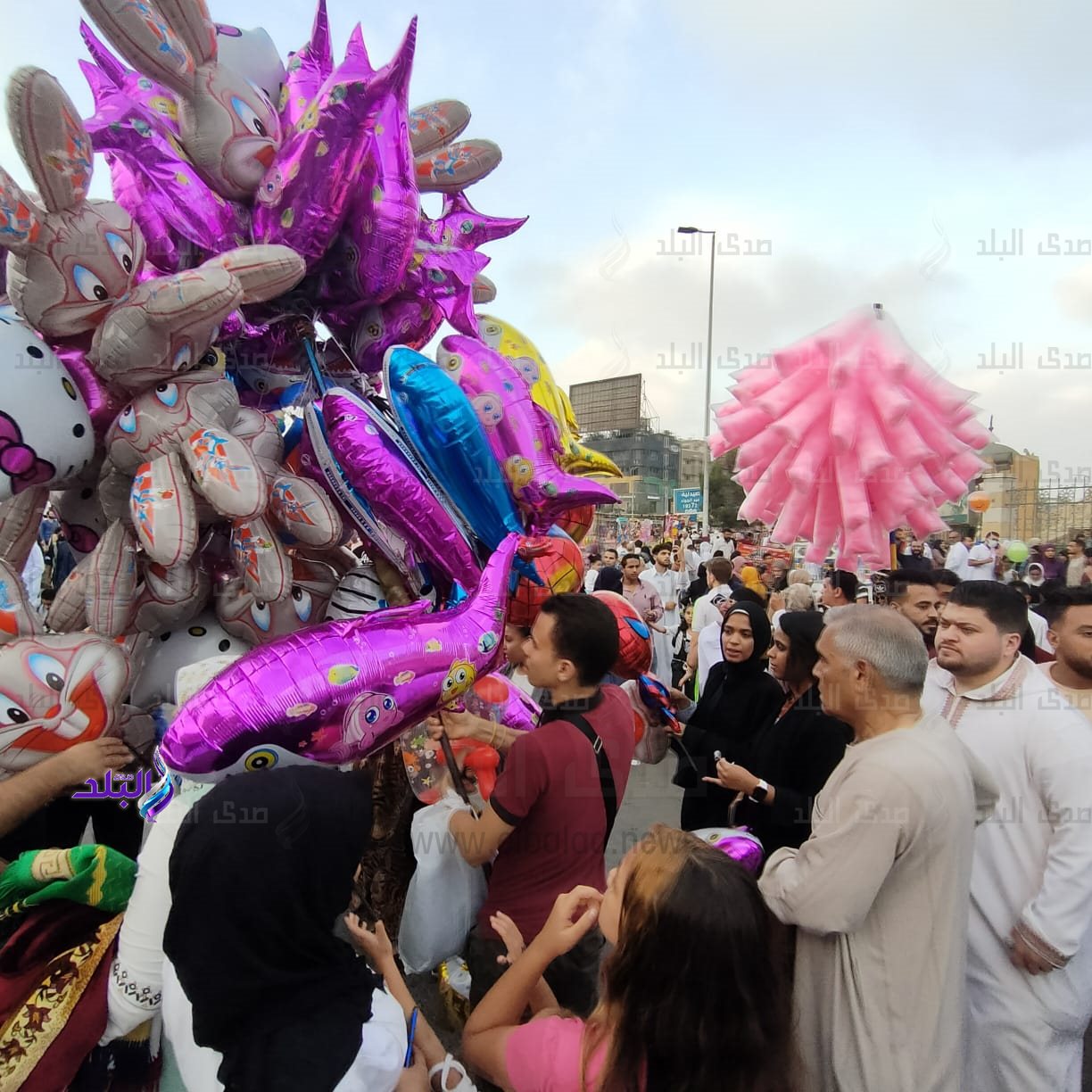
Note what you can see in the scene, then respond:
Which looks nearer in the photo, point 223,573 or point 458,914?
point 458,914

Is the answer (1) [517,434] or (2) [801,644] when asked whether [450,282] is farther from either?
(2) [801,644]

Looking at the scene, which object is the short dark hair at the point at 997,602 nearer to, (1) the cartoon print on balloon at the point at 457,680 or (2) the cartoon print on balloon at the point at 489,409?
(1) the cartoon print on balloon at the point at 457,680

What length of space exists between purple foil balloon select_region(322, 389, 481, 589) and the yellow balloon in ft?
2.38

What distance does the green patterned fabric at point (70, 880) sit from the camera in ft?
4.99

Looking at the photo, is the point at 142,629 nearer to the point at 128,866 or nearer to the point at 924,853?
the point at 128,866

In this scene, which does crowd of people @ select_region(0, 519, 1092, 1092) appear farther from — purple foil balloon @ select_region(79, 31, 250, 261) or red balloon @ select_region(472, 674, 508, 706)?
purple foil balloon @ select_region(79, 31, 250, 261)

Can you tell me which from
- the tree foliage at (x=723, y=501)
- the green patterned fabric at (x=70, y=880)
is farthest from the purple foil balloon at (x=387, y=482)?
the tree foliage at (x=723, y=501)

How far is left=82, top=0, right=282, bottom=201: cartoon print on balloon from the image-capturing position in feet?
6.67

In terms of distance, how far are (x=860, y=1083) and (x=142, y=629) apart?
2319mm

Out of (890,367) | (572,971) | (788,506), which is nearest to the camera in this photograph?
(572,971)

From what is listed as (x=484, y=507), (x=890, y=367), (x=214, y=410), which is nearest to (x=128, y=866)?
(x=214, y=410)

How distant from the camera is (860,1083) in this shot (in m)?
1.40

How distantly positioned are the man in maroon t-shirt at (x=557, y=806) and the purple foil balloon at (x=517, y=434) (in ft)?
2.52

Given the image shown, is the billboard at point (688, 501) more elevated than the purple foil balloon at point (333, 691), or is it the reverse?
the purple foil balloon at point (333, 691)
